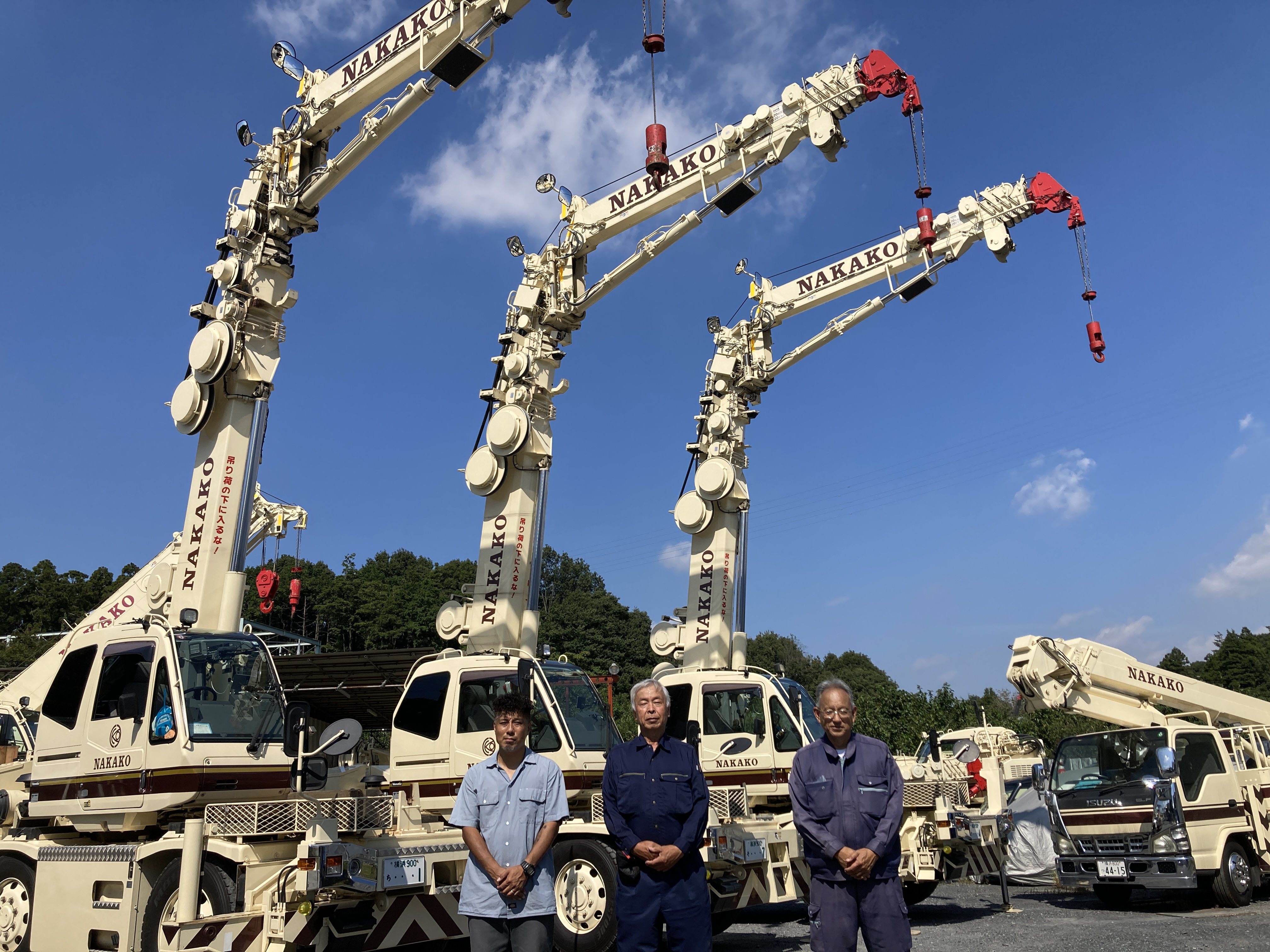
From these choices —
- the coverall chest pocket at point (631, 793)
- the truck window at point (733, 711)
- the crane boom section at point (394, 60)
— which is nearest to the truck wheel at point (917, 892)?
the truck window at point (733, 711)

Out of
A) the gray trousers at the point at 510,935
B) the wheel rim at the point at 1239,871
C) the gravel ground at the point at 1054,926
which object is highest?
the gray trousers at the point at 510,935

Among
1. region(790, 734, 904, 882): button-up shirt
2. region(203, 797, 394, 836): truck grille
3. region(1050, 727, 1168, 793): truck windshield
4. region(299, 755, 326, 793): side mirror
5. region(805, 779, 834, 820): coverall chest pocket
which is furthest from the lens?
region(1050, 727, 1168, 793): truck windshield

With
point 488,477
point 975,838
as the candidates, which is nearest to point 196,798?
point 488,477

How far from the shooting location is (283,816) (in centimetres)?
714

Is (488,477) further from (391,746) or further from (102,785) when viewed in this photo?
(102,785)

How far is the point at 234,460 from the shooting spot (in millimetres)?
12117

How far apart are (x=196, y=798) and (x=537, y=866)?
16.0 feet

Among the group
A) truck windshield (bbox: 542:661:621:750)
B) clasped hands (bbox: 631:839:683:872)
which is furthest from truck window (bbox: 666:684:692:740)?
clasped hands (bbox: 631:839:683:872)

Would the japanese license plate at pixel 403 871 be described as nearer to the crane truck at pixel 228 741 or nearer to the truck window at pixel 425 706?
the crane truck at pixel 228 741

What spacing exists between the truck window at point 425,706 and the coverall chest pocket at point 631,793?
5.74m

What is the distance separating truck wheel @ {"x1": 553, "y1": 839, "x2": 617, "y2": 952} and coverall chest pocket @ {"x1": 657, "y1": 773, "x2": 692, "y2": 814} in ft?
11.0

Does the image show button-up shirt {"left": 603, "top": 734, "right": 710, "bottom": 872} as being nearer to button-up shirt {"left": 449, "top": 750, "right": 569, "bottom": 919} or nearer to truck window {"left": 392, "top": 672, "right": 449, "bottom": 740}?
button-up shirt {"left": 449, "top": 750, "right": 569, "bottom": 919}

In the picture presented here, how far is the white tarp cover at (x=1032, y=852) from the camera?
51.8 ft

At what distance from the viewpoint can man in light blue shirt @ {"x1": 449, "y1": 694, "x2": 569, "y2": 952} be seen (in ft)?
15.7
